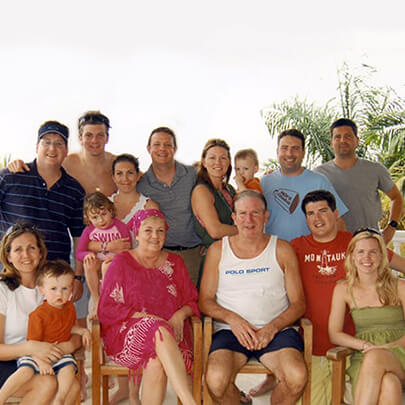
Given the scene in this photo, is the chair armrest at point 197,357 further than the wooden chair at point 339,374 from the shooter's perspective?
Yes

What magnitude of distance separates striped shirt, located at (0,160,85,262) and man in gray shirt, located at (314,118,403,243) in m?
2.01

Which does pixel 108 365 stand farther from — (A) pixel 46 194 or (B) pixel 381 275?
(B) pixel 381 275

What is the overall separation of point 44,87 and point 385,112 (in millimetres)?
5647

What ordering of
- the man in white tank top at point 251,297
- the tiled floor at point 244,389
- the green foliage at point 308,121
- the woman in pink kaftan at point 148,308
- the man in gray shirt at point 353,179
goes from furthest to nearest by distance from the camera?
the green foliage at point 308,121
the man in gray shirt at point 353,179
the tiled floor at point 244,389
the man in white tank top at point 251,297
the woman in pink kaftan at point 148,308

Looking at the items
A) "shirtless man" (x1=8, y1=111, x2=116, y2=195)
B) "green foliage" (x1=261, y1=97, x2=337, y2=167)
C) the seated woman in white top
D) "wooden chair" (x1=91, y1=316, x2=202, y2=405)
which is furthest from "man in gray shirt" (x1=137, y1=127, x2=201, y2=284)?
"green foliage" (x1=261, y1=97, x2=337, y2=167)

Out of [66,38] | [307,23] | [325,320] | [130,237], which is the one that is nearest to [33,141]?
[130,237]

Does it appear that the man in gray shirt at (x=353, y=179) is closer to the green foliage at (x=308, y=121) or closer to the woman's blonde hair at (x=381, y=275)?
the woman's blonde hair at (x=381, y=275)

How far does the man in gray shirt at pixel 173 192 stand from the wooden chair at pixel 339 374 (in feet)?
3.85

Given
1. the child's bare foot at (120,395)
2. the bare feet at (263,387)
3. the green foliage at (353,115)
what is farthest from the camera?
the green foliage at (353,115)

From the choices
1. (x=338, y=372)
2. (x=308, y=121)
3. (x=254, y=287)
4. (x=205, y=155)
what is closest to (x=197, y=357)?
(x=254, y=287)

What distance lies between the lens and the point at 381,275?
2807 mm

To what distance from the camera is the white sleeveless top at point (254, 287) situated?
2871 mm

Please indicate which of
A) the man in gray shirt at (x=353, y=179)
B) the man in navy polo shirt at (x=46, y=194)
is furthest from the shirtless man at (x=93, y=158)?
the man in gray shirt at (x=353, y=179)

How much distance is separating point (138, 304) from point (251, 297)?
0.62 m
